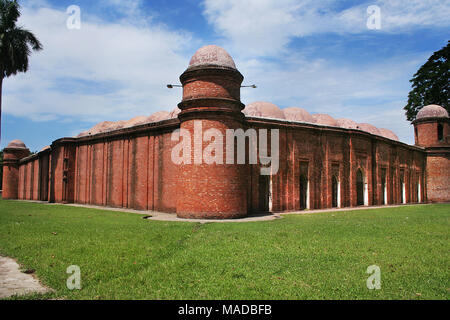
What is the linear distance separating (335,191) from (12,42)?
2537 centimetres

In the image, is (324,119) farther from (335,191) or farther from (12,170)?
(12,170)

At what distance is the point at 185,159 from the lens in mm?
15656

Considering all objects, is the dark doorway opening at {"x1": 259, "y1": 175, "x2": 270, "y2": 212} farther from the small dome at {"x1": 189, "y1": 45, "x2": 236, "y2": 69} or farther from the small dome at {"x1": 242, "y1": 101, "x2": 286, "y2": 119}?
the small dome at {"x1": 242, "y1": 101, "x2": 286, "y2": 119}

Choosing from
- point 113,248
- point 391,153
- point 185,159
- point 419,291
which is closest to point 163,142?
point 185,159

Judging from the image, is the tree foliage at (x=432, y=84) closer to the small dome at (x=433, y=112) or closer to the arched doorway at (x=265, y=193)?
the small dome at (x=433, y=112)

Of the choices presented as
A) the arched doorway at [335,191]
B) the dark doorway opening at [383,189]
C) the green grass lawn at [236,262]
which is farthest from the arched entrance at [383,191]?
the green grass lawn at [236,262]

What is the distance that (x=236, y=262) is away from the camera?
6410mm

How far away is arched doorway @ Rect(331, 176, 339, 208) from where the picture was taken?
22859 millimetres

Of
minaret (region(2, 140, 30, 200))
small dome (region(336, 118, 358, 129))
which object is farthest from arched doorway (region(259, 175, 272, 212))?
minaret (region(2, 140, 30, 200))

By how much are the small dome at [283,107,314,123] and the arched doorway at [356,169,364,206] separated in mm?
8434

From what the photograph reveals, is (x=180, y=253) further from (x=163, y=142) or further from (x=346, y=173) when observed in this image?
(x=346, y=173)

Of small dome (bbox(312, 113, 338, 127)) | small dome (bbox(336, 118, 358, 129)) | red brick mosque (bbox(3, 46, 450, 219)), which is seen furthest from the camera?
small dome (bbox(336, 118, 358, 129))

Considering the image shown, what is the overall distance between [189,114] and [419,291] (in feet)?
40.8
